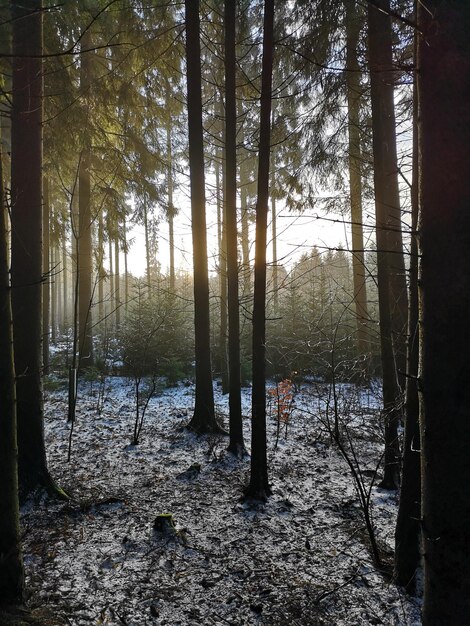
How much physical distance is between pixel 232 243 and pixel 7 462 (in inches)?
177

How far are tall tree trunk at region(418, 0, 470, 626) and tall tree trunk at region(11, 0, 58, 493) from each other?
4051mm

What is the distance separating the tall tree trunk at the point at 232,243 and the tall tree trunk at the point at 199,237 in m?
0.90

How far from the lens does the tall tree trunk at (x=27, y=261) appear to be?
13.9ft

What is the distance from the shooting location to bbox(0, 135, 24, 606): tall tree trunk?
232 centimetres

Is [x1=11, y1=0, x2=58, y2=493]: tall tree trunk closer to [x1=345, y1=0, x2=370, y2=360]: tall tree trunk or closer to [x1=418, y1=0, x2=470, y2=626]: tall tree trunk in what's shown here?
[x1=345, y1=0, x2=370, y2=360]: tall tree trunk

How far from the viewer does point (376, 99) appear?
15.9ft

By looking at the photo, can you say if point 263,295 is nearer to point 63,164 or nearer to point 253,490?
point 253,490

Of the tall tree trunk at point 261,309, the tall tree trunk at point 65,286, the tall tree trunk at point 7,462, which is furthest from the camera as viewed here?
the tall tree trunk at point 65,286

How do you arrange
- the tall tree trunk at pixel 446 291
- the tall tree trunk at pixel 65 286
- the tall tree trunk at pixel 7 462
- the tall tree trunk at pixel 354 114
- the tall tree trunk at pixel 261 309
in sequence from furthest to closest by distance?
the tall tree trunk at pixel 65 286 < the tall tree trunk at pixel 354 114 < the tall tree trunk at pixel 261 309 < the tall tree trunk at pixel 7 462 < the tall tree trunk at pixel 446 291

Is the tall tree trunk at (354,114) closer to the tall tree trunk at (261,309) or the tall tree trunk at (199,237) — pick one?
the tall tree trunk at (261,309)

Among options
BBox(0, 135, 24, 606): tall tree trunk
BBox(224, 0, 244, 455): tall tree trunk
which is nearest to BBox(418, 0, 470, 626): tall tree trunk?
BBox(0, 135, 24, 606): tall tree trunk

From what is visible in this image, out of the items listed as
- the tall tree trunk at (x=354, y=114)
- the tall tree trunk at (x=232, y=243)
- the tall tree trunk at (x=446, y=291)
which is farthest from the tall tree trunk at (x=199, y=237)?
the tall tree trunk at (x=446, y=291)

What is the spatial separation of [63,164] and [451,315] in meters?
9.32

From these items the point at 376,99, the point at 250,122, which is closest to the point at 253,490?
the point at 376,99
